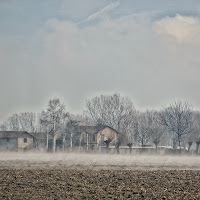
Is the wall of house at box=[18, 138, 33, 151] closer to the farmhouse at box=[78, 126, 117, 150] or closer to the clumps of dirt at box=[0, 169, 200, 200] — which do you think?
the farmhouse at box=[78, 126, 117, 150]

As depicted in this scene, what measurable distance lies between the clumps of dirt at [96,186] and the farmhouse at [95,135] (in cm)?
6591

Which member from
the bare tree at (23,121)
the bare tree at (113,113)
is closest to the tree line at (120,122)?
the bare tree at (113,113)

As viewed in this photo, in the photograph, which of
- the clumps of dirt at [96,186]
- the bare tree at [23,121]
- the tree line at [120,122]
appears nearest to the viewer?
the clumps of dirt at [96,186]

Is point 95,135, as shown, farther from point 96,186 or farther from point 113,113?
point 96,186

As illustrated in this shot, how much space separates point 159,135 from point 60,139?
27823mm

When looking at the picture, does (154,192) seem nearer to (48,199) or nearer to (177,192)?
(177,192)

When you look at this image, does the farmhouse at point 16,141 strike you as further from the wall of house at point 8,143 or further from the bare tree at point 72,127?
the bare tree at point 72,127

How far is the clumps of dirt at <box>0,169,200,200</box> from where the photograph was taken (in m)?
18.8

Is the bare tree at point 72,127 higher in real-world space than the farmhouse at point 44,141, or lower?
higher

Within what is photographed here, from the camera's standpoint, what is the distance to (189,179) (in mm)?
25344

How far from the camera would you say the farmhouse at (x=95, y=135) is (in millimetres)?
93688

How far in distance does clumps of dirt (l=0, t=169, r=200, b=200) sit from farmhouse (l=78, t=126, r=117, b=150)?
2595 inches

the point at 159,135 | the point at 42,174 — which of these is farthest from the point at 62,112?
the point at 42,174

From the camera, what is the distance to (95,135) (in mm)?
97375
